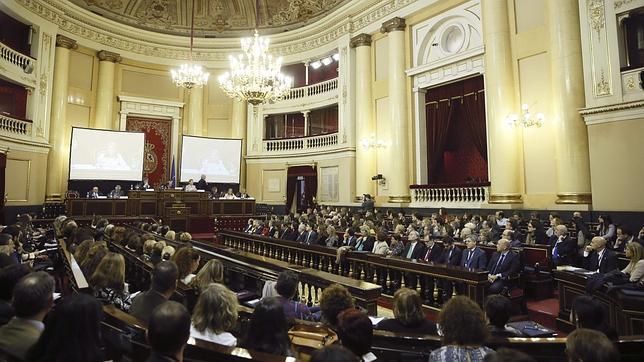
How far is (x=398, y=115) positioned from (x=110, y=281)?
10193mm

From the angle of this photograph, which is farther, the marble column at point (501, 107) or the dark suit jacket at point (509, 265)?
the marble column at point (501, 107)

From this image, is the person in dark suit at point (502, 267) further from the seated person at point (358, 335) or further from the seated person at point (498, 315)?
the seated person at point (358, 335)

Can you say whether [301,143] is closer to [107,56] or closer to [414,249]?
[107,56]

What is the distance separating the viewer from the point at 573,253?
5.75m

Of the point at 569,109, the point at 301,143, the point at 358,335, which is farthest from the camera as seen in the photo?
the point at 301,143

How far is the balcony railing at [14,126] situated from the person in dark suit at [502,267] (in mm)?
12004

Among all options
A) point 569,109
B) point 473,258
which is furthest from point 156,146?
point 569,109

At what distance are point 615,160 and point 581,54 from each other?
Result: 2268mm

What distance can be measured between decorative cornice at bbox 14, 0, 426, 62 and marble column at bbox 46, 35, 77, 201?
789 mm

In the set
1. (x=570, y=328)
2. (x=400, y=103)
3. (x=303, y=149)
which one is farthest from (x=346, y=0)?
(x=570, y=328)

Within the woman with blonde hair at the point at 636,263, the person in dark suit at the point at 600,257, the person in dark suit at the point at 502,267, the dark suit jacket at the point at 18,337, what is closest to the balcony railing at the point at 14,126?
the dark suit jacket at the point at 18,337

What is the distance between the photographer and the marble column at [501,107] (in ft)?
30.7

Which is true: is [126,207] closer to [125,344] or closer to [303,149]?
[303,149]

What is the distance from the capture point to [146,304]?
2.54 m
